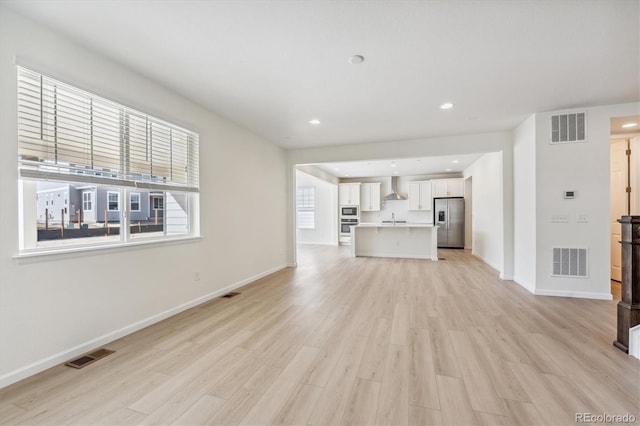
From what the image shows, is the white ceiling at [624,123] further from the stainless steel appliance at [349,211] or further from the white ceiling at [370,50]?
the stainless steel appliance at [349,211]

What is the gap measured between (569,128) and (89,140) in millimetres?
6017

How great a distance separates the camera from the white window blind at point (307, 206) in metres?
11.2

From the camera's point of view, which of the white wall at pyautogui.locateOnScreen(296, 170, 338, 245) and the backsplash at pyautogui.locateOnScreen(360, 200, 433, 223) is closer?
the backsplash at pyautogui.locateOnScreen(360, 200, 433, 223)

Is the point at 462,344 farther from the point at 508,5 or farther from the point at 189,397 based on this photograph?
the point at 508,5

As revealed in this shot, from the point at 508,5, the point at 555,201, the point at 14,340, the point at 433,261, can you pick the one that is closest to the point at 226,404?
the point at 14,340

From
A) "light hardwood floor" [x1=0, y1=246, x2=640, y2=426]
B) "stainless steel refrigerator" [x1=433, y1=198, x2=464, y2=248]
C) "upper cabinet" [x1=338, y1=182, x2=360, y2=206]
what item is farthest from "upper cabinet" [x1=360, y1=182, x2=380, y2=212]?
"light hardwood floor" [x1=0, y1=246, x2=640, y2=426]

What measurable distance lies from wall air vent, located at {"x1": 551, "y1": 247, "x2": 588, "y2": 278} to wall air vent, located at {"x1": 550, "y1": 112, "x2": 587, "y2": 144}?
162 centimetres

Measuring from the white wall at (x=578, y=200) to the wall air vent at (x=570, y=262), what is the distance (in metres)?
0.06

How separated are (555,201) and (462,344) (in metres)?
3.01

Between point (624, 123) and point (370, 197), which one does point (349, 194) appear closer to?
point (370, 197)

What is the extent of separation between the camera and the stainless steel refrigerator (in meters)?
9.26

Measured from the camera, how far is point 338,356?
2.34 metres

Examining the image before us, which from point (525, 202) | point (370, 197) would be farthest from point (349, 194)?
point (525, 202)

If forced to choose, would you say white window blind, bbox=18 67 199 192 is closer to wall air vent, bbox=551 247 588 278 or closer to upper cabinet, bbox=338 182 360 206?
wall air vent, bbox=551 247 588 278
